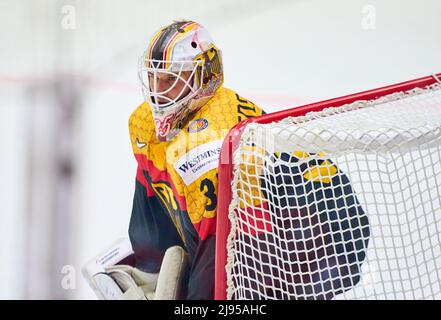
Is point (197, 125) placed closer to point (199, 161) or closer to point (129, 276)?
point (199, 161)

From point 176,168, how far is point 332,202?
1.20 ft

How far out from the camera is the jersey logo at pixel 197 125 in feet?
6.04

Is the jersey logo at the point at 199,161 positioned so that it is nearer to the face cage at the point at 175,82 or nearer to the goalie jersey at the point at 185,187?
the goalie jersey at the point at 185,187

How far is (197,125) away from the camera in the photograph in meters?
1.86

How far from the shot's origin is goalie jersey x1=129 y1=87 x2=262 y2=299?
1743mm

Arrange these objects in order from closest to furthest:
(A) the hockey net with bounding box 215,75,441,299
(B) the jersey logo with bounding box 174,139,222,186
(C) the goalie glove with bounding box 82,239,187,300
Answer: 1. (A) the hockey net with bounding box 215,75,441,299
2. (B) the jersey logo with bounding box 174,139,222,186
3. (C) the goalie glove with bounding box 82,239,187,300

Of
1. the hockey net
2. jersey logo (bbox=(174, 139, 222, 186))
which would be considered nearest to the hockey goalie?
jersey logo (bbox=(174, 139, 222, 186))

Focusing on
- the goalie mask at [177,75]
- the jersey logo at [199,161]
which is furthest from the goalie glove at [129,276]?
the goalie mask at [177,75]

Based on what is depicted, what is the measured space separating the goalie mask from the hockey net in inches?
14.8

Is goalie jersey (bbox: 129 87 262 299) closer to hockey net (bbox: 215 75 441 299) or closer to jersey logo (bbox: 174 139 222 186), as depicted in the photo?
jersey logo (bbox: 174 139 222 186)

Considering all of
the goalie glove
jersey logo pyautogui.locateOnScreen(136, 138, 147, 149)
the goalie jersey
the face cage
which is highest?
the face cage

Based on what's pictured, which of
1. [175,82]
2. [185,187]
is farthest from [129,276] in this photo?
[175,82]
